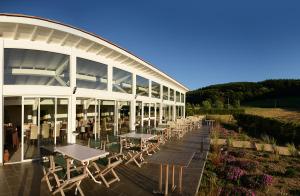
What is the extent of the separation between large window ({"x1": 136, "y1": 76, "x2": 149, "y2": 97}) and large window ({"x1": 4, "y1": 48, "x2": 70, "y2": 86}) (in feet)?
20.9

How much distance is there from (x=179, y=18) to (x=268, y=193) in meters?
21.9

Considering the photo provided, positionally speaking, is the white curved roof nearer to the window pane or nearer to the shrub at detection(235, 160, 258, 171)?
the window pane

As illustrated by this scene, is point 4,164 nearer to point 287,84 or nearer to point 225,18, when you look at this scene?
point 225,18

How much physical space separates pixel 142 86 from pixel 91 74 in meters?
5.86

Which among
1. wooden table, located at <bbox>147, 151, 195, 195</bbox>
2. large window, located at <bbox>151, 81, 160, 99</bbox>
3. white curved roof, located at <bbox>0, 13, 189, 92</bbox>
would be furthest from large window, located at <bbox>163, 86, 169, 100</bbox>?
wooden table, located at <bbox>147, 151, 195, 195</bbox>

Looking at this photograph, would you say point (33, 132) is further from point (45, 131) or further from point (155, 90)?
point (155, 90)

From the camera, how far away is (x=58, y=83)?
27.7 ft

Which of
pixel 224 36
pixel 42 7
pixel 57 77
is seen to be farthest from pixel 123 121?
pixel 224 36

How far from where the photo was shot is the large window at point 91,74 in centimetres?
950

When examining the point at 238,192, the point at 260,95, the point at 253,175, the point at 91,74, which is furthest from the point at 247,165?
the point at 260,95

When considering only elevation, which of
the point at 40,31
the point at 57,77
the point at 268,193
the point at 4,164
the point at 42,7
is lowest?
the point at 268,193

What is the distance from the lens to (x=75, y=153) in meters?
5.40

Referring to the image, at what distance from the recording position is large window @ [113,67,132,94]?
476 inches

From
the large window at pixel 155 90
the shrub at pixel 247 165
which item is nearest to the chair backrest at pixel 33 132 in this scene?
the shrub at pixel 247 165
